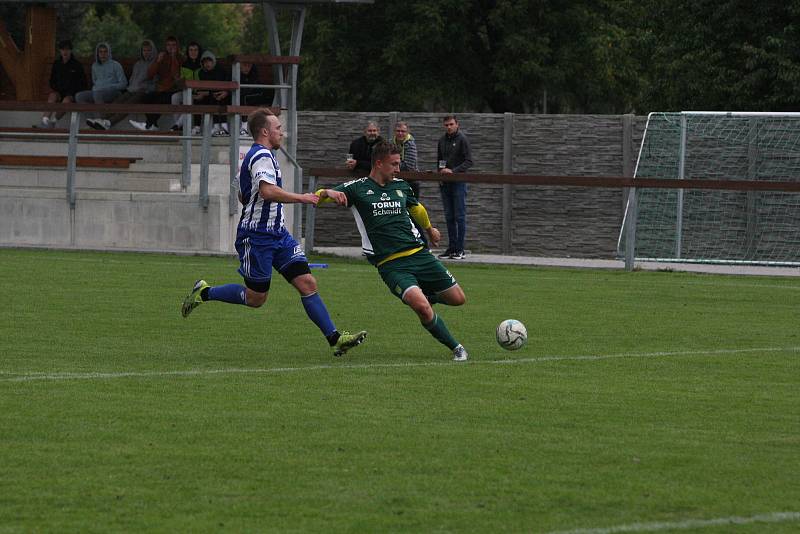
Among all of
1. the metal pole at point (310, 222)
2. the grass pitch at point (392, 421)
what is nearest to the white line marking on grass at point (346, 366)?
the grass pitch at point (392, 421)

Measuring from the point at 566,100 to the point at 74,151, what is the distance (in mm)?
36366

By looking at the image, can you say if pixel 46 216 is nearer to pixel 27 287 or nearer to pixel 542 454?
Result: pixel 27 287

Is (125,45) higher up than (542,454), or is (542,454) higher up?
(125,45)

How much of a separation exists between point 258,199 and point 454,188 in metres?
10.9

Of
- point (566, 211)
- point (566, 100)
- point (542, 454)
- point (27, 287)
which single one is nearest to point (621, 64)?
point (566, 100)

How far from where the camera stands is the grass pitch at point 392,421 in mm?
6359

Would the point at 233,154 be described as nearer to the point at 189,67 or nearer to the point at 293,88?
the point at 293,88

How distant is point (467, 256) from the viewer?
23562mm

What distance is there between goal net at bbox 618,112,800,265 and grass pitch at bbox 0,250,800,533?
768 centimetres

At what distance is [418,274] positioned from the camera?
1173cm

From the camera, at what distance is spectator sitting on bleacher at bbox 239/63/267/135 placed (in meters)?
24.9

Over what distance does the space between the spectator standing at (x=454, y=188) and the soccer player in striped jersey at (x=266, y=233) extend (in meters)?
10.5

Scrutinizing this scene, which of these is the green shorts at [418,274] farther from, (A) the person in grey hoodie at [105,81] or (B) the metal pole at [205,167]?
(A) the person in grey hoodie at [105,81]

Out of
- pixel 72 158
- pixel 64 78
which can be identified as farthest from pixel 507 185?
pixel 64 78
